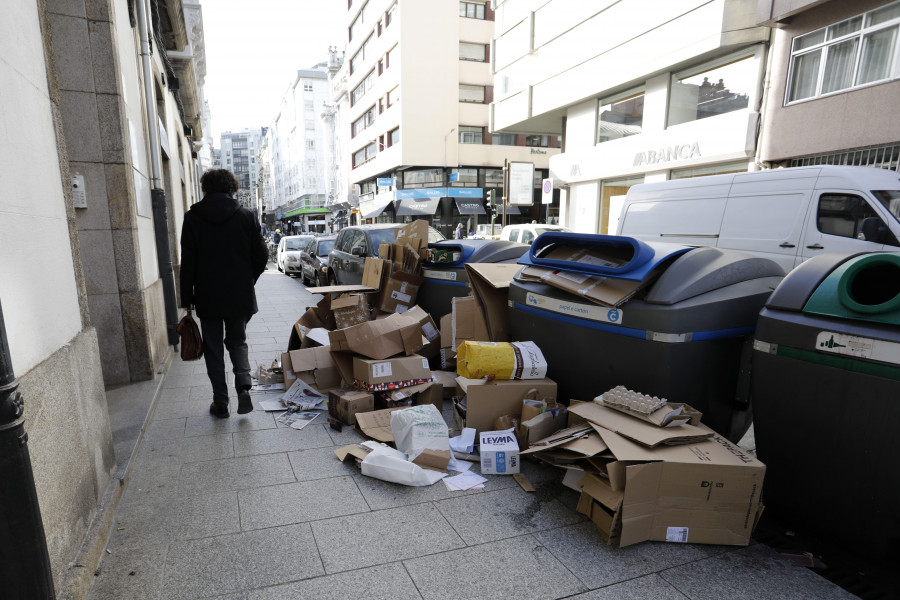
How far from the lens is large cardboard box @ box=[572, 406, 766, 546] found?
2508 millimetres

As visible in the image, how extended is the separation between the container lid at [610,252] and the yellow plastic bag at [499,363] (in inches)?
29.0

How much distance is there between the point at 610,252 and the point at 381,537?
8.15 feet

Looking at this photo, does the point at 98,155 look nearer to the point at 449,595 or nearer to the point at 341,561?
the point at 341,561

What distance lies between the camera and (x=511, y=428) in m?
3.58

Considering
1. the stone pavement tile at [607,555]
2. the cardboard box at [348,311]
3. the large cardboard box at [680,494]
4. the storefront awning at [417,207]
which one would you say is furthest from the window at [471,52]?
the stone pavement tile at [607,555]

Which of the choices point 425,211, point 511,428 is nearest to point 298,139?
point 425,211

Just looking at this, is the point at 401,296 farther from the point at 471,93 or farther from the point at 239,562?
the point at 471,93

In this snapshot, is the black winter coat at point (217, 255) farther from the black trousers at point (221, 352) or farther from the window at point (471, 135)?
the window at point (471, 135)

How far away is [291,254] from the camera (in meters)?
18.6

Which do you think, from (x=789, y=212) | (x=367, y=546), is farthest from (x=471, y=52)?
(x=367, y=546)

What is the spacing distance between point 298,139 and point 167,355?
72.9 meters

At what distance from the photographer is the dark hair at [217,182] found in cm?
418

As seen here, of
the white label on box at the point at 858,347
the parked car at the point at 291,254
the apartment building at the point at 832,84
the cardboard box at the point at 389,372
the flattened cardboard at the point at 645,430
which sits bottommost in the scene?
the parked car at the point at 291,254

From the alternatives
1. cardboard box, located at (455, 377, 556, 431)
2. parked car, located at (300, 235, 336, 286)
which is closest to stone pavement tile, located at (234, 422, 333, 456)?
cardboard box, located at (455, 377, 556, 431)
